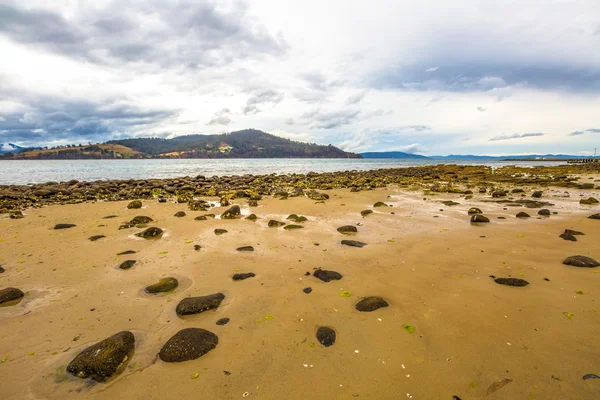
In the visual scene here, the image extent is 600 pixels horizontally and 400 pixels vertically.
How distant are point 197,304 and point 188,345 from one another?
1.22m

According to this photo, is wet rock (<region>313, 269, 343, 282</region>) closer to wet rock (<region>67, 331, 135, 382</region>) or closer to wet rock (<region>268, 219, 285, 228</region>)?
wet rock (<region>67, 331, 135, 382</region>)

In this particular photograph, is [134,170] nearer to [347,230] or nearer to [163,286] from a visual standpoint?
[347,230]

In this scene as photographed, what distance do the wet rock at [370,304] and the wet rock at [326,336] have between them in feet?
3.12

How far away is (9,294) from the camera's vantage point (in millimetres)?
5789

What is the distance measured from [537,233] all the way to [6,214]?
80.2ft

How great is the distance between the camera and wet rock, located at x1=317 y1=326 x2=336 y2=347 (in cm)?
440

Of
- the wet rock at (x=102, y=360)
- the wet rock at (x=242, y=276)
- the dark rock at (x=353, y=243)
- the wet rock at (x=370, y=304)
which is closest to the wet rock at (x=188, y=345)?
the wet rock at (x=102, y=360)

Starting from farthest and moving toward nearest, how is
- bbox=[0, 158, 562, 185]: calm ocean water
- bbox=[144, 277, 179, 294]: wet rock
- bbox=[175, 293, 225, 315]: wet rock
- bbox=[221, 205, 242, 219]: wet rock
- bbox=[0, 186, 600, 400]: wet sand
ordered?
bbox=[0, 158, 562, 185]: calm ocean water < bbox=[221, 205, 242, 219]: wet rock < bbox=[144, 277, 179, 294]: wet rock < bbox=[175, 293, 225, 315]: wet rock < bbox=[0, 186, 600, 400]: wet sand

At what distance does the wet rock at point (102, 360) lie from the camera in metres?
3.81

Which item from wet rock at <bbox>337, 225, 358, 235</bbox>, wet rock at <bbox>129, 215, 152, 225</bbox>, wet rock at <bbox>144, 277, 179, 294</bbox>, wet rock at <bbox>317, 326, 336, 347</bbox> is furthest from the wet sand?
wet rock at <bbox>129, 215, 152, 225</bbox>

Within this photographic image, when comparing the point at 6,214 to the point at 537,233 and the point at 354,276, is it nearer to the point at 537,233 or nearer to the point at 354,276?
the point at 354,276

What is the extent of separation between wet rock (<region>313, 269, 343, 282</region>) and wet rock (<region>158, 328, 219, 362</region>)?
2835 mm

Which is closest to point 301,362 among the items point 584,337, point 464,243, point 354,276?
point 354,276

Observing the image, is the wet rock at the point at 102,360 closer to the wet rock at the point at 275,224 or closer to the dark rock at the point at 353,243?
the dark rock at the point at 353,243
